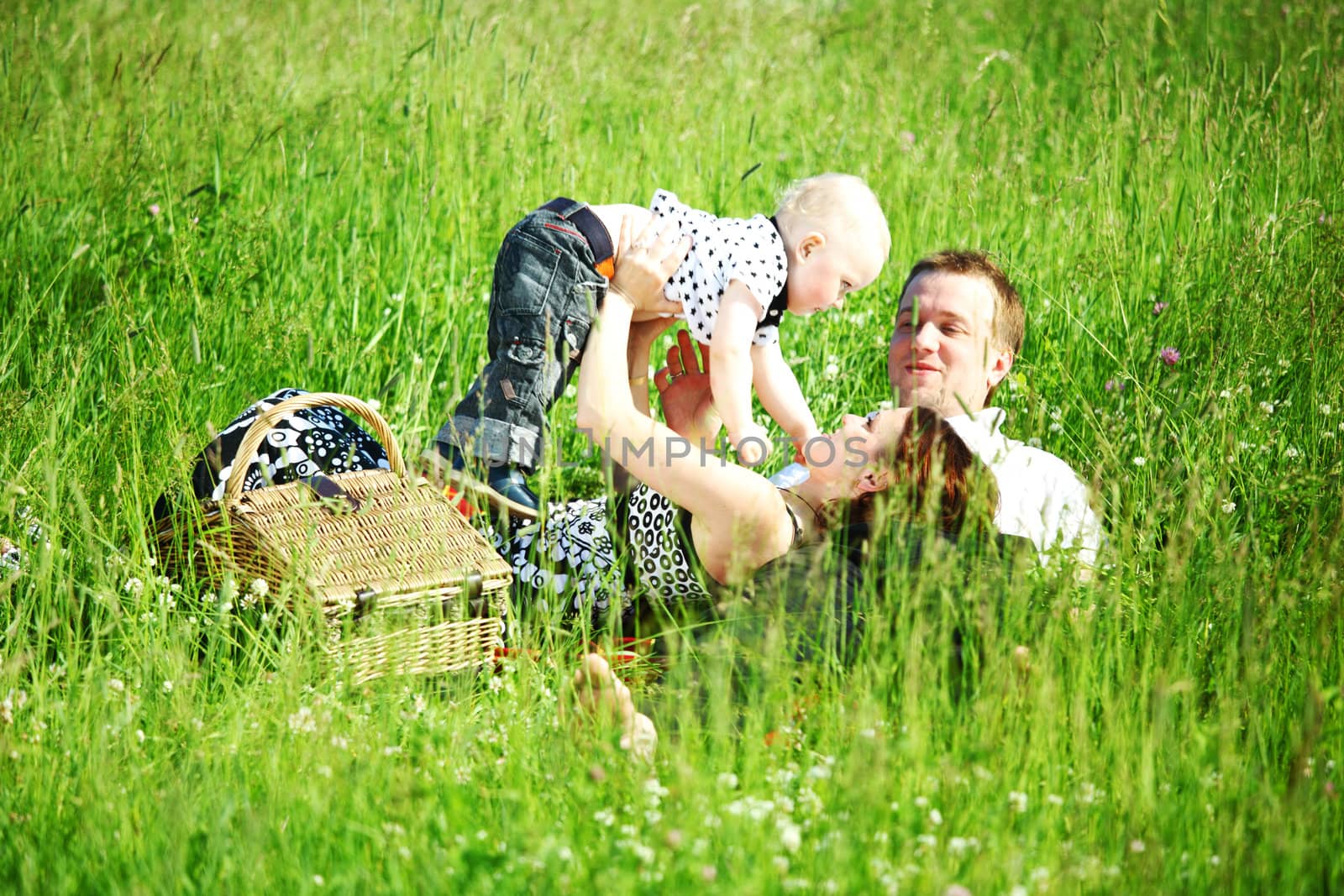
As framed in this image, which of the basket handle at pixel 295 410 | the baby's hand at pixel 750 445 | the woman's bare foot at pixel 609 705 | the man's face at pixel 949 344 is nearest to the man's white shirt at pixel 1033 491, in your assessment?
the man's face at pixel 949 344

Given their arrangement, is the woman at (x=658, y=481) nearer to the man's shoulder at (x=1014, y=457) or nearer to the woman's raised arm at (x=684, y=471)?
the woman's raised arm at (x=684, y=471)

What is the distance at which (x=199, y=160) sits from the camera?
4367 millimetres

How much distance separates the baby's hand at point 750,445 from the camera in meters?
2.91

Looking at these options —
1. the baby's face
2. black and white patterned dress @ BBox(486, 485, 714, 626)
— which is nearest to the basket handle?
black and white patterned dress @ BBox(486, 485, 714, 626)

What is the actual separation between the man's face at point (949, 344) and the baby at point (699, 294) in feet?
0.77

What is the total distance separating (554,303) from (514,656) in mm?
1057

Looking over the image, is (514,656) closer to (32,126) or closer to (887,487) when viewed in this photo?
(887,487)

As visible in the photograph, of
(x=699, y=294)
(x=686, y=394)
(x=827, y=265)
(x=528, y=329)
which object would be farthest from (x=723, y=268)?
A: (x=528, y=329)

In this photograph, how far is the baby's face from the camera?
304 centimetres

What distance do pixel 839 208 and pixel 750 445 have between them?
67cm

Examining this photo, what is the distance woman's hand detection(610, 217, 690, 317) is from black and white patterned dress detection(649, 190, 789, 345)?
0.15 ft

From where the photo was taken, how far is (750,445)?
2.96m

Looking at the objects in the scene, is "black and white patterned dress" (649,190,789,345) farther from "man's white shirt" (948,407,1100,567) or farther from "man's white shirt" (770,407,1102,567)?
"man's white shirt" (948,407,1100,567)

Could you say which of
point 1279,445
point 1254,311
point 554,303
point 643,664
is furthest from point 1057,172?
point 643,664
